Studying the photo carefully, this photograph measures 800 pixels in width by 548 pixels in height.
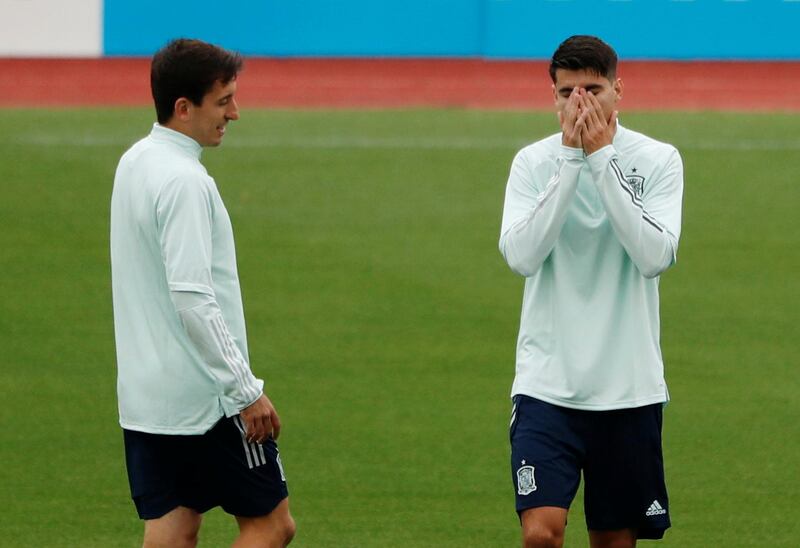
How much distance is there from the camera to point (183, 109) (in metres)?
4.78

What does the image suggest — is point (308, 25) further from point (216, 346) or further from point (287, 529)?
point (216, 346)

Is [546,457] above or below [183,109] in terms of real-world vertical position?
below

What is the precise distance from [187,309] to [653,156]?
1.68m

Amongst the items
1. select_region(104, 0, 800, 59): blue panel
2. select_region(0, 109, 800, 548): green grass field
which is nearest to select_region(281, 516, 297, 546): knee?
select_region(0, 109, 800, 548): green grass field

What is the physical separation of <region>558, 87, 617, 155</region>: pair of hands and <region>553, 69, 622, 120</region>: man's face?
0.10ft

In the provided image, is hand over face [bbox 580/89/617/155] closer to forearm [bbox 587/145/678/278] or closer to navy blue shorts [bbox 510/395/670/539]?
forearm [bbox 587/145/678/278]

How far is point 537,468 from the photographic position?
5023mm

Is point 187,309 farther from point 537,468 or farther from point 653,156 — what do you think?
point 653,156

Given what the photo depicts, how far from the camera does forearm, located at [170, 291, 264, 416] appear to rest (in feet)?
15.0

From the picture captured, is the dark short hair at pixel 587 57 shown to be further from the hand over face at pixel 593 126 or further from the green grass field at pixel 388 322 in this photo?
the green grass field at pixel 388 322

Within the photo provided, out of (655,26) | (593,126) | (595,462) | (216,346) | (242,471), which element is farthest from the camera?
(655,26)

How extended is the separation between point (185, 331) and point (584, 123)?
4.73 ft

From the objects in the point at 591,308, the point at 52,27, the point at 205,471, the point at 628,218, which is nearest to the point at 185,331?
the point at 205,471

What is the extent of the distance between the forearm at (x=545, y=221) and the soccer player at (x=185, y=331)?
3.04ft
